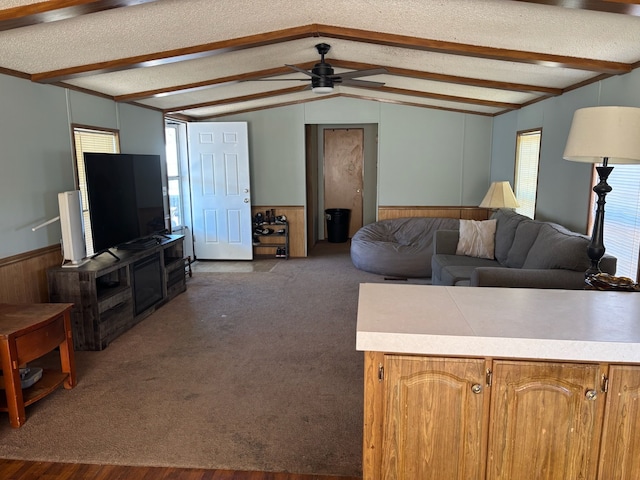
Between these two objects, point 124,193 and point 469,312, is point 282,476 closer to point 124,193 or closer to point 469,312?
point 469,312

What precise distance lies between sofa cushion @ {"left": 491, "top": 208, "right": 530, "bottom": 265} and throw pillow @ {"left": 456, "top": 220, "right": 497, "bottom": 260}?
0.24 ft

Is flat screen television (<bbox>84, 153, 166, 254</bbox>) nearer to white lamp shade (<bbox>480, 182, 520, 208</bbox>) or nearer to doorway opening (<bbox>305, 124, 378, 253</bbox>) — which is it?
white lamp shade (<bbox>480, 182, 520, 208</bbox>)

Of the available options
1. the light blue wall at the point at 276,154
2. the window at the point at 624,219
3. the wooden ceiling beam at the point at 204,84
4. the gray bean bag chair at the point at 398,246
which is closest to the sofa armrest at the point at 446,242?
the gray bean bag chair at the point at 398,246

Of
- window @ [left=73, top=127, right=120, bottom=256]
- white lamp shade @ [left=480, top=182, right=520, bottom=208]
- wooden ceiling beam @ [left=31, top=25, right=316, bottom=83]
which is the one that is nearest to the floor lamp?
wooden ceiling beam @ [left=31, top=25, right=316, bottom=83]

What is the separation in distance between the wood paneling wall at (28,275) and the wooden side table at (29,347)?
482 mm

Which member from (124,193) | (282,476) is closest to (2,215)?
(124,193)

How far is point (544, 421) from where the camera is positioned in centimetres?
155

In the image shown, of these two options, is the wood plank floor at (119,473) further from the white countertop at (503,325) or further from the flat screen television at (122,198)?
the flat screen television at (122,198)

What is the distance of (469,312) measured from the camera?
173cm

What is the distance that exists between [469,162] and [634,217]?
154 inches

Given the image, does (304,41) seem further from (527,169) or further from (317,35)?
(527,169)

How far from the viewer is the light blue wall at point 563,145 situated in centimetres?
361

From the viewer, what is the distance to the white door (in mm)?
6977

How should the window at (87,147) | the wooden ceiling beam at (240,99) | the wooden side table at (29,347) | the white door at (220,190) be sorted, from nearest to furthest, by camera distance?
the wooden side table at (29,347)
the window at (87,147)
the wooden ceiling beam at (240,99)
the white door at (220,190)
